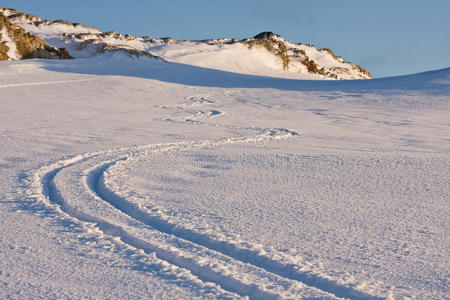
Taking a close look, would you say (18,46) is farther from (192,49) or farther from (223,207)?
(223,207)

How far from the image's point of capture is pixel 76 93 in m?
12.2

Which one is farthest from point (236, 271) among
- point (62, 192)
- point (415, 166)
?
point (415, 166)

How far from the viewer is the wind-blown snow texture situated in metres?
2.30

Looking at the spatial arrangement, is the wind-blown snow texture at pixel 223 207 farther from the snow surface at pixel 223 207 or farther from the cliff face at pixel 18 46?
the cliff face at pixel 18 46

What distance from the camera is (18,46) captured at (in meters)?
20.2

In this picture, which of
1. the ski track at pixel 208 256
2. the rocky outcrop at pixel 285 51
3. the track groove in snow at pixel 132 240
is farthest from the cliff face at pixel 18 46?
the ski track at pixel 208 256

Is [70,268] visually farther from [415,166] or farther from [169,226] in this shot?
[415,166]

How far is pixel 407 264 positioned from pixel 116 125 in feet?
19.8

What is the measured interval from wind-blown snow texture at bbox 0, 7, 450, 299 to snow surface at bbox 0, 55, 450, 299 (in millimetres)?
12

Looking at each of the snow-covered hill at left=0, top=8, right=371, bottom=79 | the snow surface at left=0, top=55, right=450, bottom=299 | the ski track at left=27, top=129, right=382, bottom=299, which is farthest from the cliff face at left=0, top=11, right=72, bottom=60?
the ski track at left=27, top=129, right=382, bottom=299

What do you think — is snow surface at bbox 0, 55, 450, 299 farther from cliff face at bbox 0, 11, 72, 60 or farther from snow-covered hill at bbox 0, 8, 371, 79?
snow-covered hill at bbox 0, 8, 371, 79

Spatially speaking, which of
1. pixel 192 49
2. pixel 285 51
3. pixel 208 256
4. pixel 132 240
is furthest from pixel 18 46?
pixel 208 256

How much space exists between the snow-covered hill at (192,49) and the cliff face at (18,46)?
7.07ft

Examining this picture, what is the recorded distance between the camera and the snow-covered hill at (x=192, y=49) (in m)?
22.8
